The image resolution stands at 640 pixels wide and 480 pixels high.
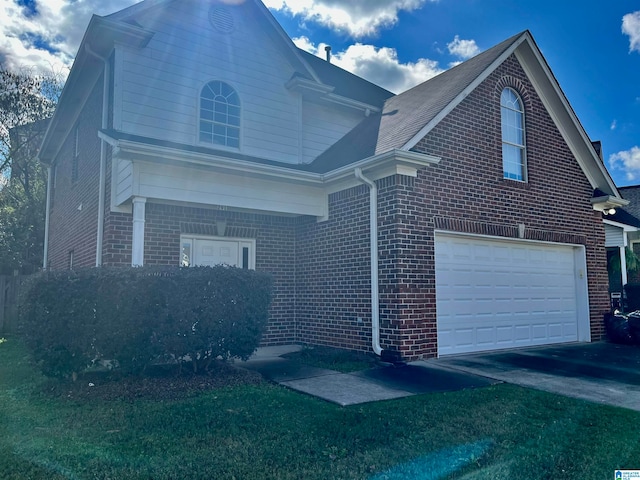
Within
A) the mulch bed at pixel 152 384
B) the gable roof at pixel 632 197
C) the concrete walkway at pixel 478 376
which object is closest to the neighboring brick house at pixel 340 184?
the concrete walkway at pixel 478 376

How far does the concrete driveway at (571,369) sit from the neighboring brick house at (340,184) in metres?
0.63

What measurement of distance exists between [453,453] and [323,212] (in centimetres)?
630

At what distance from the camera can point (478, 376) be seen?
707cm

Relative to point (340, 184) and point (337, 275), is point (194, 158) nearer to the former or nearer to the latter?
point (340, 184)

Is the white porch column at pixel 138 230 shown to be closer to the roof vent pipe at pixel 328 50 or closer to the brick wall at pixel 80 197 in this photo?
the brick wall at pixel 80 197

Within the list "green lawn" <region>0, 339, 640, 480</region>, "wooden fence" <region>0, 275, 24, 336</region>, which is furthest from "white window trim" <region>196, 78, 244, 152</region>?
"wooden fence" <region>0, 275, 24, 336</region>

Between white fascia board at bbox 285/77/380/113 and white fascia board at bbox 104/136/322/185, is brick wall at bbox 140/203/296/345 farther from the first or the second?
white fascia board at bbox 285/77/380/113

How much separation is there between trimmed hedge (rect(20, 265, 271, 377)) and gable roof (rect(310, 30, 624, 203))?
14.3ft

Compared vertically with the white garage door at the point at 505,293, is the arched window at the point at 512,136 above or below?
above

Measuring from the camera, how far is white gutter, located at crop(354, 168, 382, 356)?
8383mm

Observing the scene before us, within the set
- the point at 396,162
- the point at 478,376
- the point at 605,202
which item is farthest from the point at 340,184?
the point at 605,202

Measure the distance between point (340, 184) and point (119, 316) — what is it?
4964mm

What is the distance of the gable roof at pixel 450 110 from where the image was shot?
9.16 m

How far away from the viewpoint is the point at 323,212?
9812mm
